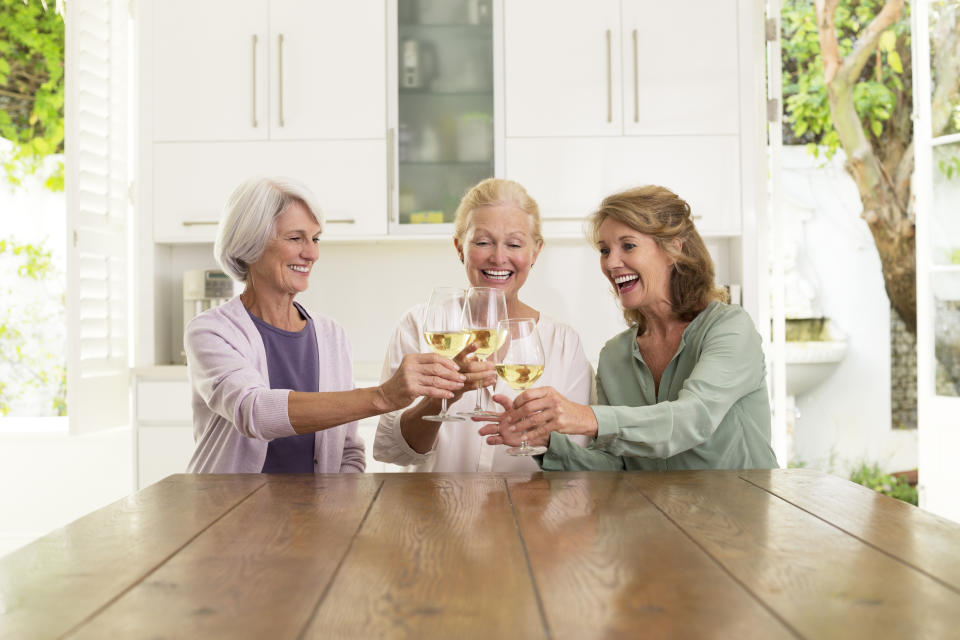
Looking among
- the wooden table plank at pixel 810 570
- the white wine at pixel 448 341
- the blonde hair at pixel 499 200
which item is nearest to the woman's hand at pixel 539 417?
the white wine at pixel 448 341

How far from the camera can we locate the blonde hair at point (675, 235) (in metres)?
1.89

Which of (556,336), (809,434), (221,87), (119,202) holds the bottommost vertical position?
(809,434)

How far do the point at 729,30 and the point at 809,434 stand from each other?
11.8 feet

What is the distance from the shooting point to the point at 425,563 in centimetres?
92

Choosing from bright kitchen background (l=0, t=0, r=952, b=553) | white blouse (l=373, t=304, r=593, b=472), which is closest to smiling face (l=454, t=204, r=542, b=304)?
white blouse (l=373, t=304, r=593, b=472)

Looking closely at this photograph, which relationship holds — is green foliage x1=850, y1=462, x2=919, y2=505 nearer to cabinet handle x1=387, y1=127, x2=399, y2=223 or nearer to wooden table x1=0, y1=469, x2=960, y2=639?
cabinet handle x1=387, y1=127, x2=399, y2=223

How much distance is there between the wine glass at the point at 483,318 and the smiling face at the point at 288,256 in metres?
0.63

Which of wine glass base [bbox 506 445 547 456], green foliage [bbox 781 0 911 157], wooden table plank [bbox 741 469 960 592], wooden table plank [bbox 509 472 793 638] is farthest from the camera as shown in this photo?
green foliage [bbox 781 0 911 157]

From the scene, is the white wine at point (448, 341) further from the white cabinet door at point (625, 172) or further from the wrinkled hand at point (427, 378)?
the white cabinet door at point (625, 172)

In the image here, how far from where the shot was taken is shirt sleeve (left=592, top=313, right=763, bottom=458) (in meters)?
1.52

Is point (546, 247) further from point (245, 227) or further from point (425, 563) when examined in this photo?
point (425, 563)

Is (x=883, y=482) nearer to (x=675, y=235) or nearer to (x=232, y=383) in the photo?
(x=675, y=235)

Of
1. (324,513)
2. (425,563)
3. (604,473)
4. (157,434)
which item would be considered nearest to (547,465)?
(604,473)

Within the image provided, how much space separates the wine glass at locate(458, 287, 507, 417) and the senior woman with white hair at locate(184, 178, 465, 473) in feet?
1.08
